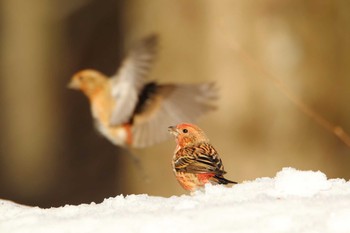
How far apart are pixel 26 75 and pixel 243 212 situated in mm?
8391

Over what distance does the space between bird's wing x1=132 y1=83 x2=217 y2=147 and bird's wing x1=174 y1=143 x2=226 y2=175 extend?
109cm

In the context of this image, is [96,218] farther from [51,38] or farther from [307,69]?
[51,38]

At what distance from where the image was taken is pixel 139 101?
5188mm

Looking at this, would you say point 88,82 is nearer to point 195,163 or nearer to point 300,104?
point 300,104

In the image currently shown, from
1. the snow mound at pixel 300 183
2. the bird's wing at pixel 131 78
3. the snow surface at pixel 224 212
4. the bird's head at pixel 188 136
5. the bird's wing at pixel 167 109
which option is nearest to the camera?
the snow surface at pixel 224 212

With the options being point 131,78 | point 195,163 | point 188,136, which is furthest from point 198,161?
point 131,78

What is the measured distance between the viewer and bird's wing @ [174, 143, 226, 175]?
364 cm

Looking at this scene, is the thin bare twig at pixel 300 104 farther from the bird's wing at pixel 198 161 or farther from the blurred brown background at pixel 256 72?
the bird's wing at pixel 198 161

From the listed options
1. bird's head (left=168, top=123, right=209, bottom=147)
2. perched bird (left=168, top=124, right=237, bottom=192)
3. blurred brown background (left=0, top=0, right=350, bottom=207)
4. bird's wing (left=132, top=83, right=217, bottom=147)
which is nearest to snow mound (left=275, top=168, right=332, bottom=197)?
perched bird (left=168, top=124, right=237, bottom=192)

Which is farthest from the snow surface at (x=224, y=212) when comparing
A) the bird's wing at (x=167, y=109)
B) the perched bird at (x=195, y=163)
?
the bird's wing at (x=167, y=109)

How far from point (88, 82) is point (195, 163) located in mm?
1641

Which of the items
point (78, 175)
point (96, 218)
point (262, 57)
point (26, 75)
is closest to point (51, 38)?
point (26, 75)

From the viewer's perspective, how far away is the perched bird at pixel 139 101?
16.1 feet

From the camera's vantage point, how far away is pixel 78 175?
10.7 m
